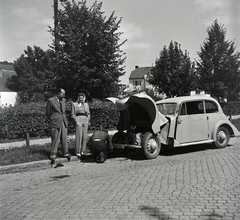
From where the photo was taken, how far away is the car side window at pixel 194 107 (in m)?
9.73

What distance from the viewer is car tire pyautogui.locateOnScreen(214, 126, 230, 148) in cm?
1023

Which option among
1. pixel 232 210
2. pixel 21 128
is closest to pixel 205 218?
pixel 232 210

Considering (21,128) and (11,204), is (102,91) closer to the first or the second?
(21,128)

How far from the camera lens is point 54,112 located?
28.8 ft

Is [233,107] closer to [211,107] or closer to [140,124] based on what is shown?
[211,107]

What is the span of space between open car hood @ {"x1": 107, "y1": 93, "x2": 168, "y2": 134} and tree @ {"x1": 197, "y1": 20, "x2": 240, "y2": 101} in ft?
71.7

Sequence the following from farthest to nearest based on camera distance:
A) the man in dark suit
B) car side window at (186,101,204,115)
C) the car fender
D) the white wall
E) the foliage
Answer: the white wall < the foliage < the car fender < car side window at (186,101,204,115) < the man in dark suit

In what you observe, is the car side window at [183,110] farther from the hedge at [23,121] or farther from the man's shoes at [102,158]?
the hedge at [23,121]

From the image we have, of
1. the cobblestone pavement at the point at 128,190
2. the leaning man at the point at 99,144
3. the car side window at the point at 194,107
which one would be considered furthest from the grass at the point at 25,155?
the car side window at the point at 194,107

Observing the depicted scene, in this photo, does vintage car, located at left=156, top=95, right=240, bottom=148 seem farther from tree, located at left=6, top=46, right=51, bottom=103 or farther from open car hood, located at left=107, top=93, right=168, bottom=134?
tree, located at left=6, top=46, right=51, bottom=103

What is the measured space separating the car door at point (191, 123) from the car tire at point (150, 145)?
0.69 metres

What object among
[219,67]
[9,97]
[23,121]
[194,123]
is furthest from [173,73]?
[9,97]

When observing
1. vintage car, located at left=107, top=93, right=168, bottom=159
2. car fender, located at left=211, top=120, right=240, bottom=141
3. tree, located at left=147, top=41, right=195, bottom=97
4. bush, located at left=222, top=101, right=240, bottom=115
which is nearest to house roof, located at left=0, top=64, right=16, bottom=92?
tree, located at left=147, top=41, right=195, bottom=97

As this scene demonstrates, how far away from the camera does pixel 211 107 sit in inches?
405
